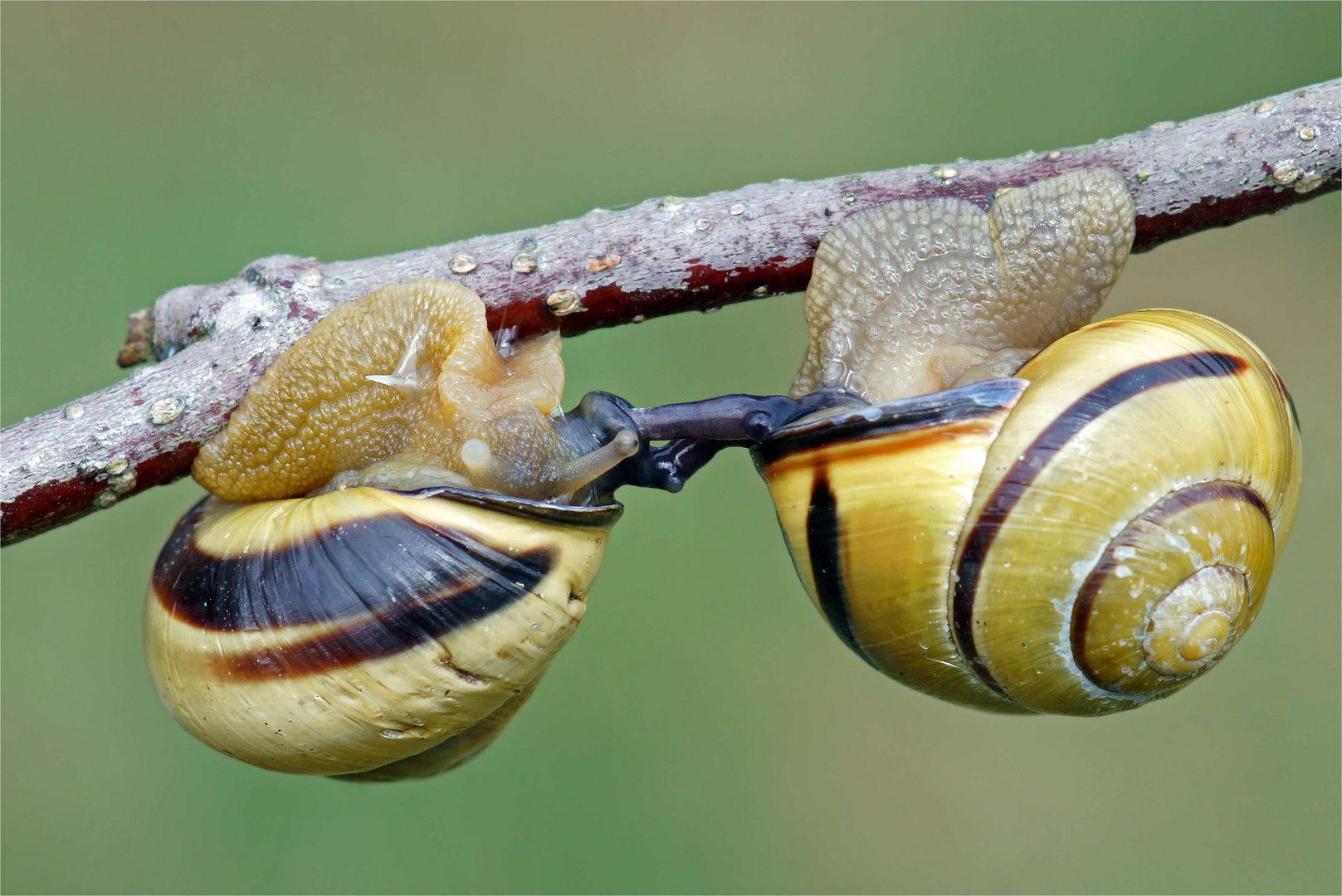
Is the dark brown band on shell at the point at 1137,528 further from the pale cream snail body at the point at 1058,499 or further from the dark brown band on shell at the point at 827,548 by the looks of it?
the dark brown band on shell at the point at 827,548

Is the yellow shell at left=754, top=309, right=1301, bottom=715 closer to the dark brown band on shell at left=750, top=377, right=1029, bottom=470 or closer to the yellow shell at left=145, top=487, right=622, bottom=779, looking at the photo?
the dark brown band on shell at left=750, top=377, right=1029, bottom=470

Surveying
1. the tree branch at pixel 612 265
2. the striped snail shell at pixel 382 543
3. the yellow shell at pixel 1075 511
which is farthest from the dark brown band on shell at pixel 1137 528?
the striped snail shell at pixel 382 543

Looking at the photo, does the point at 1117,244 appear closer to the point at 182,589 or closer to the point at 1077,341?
the point at 1077,341

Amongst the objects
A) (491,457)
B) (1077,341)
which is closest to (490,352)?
(491,457)

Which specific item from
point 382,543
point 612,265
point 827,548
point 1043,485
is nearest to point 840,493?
point 827,548

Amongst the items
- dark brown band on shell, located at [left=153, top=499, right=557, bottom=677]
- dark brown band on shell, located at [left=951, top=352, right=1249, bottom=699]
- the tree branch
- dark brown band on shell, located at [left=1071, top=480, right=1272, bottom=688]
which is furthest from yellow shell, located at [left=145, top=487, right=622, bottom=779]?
dark brown band on shell, located at [left=1071, top=480, right=1272, bottom=688]

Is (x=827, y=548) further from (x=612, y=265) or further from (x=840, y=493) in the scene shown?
(x=612, y=265)

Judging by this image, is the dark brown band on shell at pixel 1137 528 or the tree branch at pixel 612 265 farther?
the tree branch at pixel 612 265
